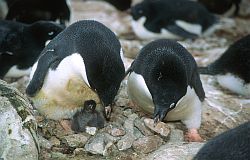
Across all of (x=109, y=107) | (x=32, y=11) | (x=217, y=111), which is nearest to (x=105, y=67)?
(x=109, y=107)

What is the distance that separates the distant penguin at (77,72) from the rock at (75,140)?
0.83 feet

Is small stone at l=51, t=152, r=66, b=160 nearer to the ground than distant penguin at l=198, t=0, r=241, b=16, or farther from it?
farther from it

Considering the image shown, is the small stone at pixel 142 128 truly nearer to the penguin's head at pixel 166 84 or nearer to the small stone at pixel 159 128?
the small stone at pixel 159 128

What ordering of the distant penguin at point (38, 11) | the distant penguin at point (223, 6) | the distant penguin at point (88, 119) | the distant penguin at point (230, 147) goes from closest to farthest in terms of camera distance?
the distant penguin at point (230, 147) → the distant penguin at point (88, 119) → the distant penguin at point (38, 11) → the distant penguin at point (223, 6)

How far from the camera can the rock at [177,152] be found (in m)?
3.73

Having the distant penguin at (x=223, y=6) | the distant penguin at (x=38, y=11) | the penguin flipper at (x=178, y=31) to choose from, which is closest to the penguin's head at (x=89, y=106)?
the distant penguin at (x=38, y=11)

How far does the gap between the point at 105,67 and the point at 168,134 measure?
0.80 metres

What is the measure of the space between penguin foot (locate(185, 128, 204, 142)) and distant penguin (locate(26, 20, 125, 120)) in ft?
2.20

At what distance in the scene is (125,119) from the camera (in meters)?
4.34

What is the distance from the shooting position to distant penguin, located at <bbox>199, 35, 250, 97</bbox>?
4809 mm

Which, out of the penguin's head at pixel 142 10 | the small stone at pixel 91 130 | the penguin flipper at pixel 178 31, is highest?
the small stone at pixel 91 130

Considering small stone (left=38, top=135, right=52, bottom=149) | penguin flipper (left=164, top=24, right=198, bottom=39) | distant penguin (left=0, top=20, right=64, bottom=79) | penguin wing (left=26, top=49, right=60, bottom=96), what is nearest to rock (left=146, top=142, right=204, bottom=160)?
small stone (left=38, top=135, right=52, bottom=149)

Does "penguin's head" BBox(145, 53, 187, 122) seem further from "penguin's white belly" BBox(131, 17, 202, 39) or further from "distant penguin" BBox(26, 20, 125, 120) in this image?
"penguin's white belly" BBox(131, 17, 202, 39)

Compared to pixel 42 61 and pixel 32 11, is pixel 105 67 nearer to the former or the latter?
pixel 42 61
